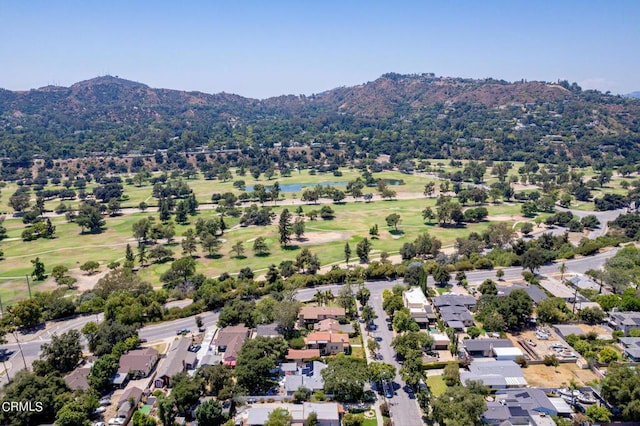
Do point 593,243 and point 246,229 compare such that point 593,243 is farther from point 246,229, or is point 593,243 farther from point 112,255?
point 112,255

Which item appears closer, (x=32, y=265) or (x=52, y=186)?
(x=32, y=265)

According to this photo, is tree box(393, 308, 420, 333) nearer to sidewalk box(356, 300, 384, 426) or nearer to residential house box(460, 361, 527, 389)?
sidewalk box(356, 300, 384, 426)

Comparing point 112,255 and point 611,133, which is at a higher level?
point 611,133

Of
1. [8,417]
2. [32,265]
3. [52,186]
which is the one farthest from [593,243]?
[52,186]

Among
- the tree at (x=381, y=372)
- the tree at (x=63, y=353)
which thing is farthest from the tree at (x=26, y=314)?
the tree at (x=381, y=372)

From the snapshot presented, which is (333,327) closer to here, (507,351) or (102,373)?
(507,351)

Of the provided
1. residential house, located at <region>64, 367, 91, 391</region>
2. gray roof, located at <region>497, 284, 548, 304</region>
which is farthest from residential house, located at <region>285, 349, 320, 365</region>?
gray roof, located at <region>497, 284, 548, 304</region>
